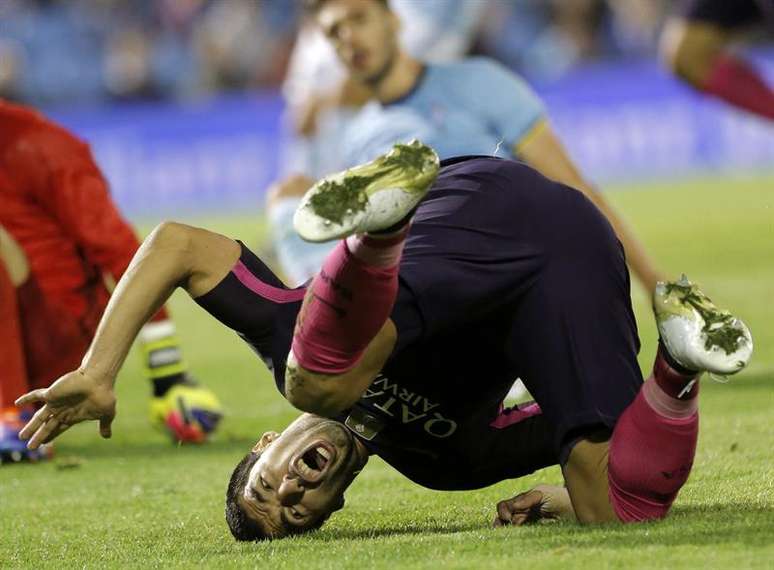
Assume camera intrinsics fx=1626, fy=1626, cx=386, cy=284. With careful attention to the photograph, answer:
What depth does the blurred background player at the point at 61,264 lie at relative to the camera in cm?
562

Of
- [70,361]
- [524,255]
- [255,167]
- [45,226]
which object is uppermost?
[524,255]

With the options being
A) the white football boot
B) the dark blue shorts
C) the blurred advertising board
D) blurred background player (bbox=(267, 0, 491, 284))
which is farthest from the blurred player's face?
the blurred advertising board

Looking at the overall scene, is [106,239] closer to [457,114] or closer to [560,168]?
[457,114]

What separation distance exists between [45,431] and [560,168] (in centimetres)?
285

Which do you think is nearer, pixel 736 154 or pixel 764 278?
pixel 764 278

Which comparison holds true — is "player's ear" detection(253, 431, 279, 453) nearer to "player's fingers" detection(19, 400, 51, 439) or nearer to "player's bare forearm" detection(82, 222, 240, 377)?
"player's bare forearm" detection(82, 222, 240, 377)

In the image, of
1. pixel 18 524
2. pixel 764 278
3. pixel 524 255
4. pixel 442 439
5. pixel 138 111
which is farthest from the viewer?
pixel 138 111

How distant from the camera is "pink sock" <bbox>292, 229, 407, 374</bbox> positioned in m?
3.44

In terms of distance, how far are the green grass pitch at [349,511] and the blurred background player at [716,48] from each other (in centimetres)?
114

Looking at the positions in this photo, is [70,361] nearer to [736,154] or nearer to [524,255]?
[524,255]

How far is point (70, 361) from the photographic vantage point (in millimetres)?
5812

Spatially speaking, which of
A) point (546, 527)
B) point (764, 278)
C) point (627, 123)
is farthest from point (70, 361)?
point (627, 123)

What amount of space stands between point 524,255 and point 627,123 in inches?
537

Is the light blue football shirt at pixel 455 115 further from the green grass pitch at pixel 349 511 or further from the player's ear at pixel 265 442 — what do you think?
the player's ear at pixel 265 442
